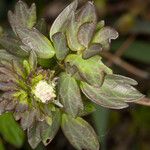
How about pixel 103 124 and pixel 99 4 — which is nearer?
pixel 103 124

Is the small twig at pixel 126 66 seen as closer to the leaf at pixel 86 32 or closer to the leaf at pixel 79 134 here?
the leaf at pixel 79 134

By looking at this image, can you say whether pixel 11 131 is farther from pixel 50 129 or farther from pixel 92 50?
pixel 92 50

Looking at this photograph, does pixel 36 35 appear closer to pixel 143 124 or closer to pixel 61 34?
pixel 61 34

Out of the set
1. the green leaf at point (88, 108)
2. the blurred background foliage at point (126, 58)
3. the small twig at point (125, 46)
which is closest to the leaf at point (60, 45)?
the green leaf at point (88, 108)

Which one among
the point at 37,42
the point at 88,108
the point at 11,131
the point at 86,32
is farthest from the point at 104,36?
the point at 11,131

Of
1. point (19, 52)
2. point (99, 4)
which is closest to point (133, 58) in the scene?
point (99, 4)

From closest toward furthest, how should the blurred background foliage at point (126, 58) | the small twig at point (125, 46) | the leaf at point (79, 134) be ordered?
1. the leaf at point (79, 134)
2. the blurred background foliage at point (126, 58)
3. the small twig at point (125, 46)
